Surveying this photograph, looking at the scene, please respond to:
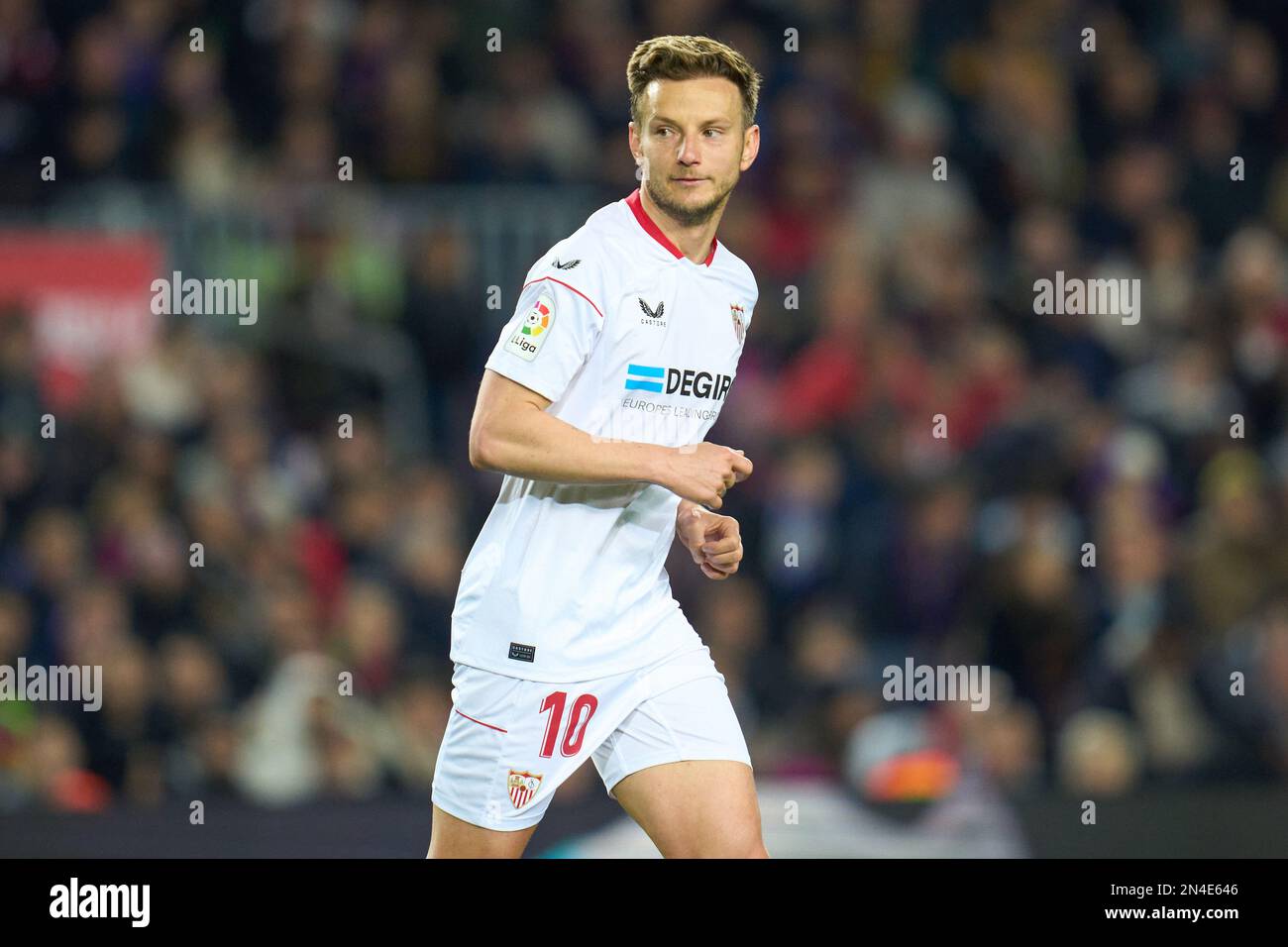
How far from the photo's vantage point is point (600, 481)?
4289 mm

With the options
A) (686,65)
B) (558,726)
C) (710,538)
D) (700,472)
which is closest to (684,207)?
(686,65)

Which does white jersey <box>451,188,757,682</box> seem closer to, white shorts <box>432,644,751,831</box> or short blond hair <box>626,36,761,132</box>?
white shorts <box>432,644,751,831</box>

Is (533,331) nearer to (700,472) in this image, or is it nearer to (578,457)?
(578,457)

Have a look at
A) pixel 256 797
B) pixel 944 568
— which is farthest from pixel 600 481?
pixel 944 568

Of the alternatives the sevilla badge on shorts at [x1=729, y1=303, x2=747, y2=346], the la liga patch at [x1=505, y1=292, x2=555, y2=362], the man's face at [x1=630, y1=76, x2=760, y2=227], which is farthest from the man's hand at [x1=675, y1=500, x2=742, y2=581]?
the man's face at [x1=630, y1=76, x2=760, y2=227]

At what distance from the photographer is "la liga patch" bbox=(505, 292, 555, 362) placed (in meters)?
4.32

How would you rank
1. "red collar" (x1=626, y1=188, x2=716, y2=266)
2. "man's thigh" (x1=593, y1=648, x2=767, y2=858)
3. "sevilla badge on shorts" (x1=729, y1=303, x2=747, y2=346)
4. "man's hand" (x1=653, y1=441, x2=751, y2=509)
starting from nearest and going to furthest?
"man's hand" (x1=653, y1=441, x2=751, y2=509), "man's thigh" (x1=593, y1=648, x2=767, y2=858), "red collar" (x1=626, y1=188, x2=716, y2=266), "sevilla badge on shorts" (x1=729, y1=303, x2=747, y2=346)

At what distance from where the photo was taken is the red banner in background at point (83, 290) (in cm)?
918

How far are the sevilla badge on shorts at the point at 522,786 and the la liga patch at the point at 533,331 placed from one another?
99 cm

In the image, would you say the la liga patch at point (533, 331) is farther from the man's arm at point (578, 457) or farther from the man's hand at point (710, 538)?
the man's hand at point (710, 538)

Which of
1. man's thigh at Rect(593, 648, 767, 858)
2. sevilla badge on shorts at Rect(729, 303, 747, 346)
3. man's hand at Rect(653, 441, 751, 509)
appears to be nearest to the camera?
man's hand at Rect(653, 441, 751, 509)

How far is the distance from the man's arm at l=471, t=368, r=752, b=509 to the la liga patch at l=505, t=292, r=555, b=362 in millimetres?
105

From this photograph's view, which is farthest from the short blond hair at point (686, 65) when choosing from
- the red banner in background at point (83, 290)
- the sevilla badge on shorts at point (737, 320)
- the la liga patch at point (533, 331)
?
the red banner in background at point (83, 290)

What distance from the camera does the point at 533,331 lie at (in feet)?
14.2
